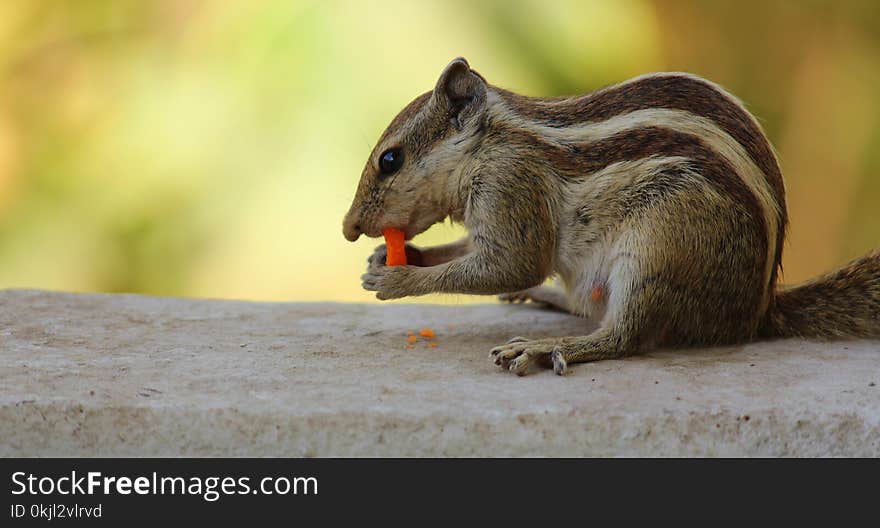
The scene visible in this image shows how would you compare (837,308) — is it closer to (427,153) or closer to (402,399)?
(427,153)

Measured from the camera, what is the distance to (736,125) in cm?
323

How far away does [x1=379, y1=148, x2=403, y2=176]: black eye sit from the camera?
3.38m

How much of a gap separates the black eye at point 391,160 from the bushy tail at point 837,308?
1206mm

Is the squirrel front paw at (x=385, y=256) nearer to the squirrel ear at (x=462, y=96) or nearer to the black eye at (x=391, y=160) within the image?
the black eye at (x=391, y=160)

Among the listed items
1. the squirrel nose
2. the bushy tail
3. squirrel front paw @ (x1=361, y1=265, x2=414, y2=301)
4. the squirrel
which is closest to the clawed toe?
the squirrel

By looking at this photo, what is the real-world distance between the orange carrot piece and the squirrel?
0.11ft

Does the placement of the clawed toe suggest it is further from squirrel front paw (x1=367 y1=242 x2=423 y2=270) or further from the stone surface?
squirrel front paw (x1=367 y1=242 x2=423 y2=270)

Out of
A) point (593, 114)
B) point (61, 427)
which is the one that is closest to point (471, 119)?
point (593, 114)

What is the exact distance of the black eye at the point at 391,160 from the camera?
3.38 metres

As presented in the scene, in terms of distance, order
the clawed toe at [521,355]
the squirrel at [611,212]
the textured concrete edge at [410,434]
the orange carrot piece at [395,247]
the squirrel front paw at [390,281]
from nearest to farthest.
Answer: the textured concrete edge at [410,434]
the clawed toe at [521,355]
the squirrel at [611,212]
the squirrel front paw at [390,281]
the orange carrot piece at [395,247]

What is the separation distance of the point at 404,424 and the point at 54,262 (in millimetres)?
2539

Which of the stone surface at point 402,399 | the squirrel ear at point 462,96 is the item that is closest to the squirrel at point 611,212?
the squirrel ear at point 462,96

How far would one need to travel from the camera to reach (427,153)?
11.0 feet

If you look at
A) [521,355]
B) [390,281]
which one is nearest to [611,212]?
[521,355]
